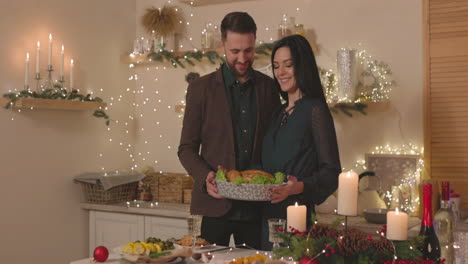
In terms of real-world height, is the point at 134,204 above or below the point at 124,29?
below

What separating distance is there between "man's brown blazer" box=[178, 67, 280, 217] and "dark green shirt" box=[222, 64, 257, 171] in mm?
21

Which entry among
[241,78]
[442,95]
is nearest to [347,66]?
[442,95]

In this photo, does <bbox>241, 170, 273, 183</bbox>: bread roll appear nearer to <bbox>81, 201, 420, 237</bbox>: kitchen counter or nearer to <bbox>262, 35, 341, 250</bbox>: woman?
<bbox>262, 35, 341, 250</bbox>: woman

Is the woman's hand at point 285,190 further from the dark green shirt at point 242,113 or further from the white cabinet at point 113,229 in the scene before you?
the white cabinet at point 113,229

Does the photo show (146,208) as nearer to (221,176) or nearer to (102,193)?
(102,193)

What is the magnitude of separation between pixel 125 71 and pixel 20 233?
4.69 ft

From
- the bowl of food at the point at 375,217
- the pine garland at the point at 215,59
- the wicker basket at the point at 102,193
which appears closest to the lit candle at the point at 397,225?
the bowl of food at the point at 375,217

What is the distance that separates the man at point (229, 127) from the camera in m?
2.49

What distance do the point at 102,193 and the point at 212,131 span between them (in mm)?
1653

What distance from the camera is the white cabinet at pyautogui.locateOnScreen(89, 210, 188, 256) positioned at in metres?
3.76

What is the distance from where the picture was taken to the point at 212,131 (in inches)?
101

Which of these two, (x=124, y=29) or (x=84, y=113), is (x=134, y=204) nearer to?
(x=84, y=113)

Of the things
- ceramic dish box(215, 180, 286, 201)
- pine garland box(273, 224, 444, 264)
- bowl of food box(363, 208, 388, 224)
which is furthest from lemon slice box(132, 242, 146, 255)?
bowl of food box(363, 208, 388, 224)

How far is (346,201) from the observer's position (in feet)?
5.50
